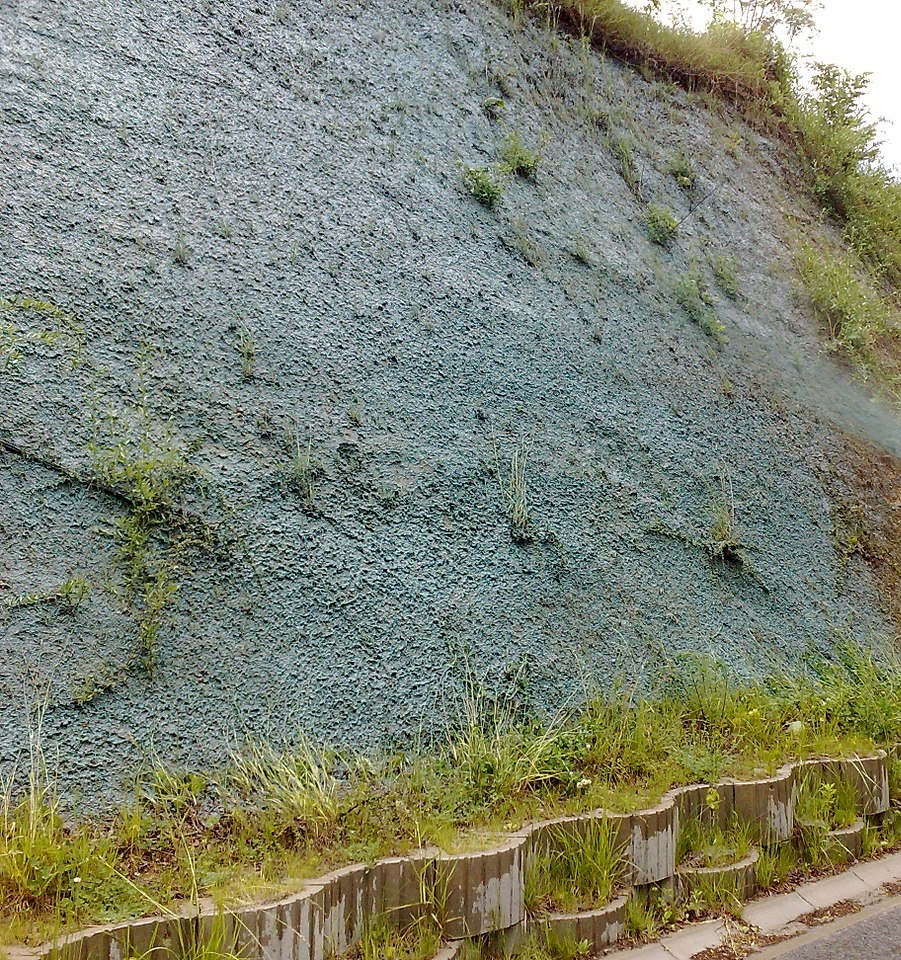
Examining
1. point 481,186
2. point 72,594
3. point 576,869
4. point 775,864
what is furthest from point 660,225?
point 72,594

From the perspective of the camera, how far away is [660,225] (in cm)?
655

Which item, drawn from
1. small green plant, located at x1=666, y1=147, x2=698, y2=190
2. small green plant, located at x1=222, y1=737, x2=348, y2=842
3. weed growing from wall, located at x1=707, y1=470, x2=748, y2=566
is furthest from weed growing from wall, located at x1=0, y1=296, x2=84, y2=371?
small green plant, located at x1=666, y1=147, x2=698, y2=190

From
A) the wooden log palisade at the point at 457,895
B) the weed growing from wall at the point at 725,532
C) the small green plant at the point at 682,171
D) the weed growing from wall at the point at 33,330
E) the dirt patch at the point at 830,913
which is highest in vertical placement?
the small green plant at the point at 682,171

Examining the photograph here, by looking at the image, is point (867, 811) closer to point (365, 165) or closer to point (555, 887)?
point (555, 887)

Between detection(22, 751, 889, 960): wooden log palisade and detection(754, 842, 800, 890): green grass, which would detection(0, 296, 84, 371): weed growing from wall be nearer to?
detection(22, 751, 889, 960): wooden log palisade

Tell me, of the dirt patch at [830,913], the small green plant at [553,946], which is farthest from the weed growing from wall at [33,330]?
the dirt patch at [830,913]

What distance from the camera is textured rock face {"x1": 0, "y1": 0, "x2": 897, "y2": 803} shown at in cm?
328

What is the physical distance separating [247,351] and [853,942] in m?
3.52

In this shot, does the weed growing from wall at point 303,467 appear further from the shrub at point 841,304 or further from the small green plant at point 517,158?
the shrub at point 841,304

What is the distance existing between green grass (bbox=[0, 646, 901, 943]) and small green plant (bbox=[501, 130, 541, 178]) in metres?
3.53

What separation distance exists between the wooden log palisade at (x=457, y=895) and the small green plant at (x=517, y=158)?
164 inches

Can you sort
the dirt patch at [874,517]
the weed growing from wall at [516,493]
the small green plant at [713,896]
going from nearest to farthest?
the small green plant at [713,896]
the weed growing from wall at [516,493]
the dirt patch at [874,517]

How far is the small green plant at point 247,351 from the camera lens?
13.1ft

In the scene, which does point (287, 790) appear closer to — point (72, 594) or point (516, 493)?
point (72, 594)
